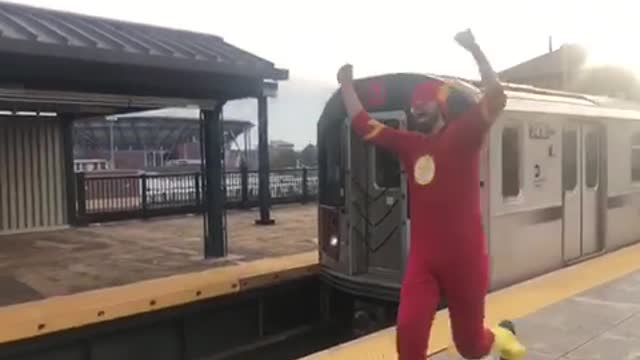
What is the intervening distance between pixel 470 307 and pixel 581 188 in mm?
5512

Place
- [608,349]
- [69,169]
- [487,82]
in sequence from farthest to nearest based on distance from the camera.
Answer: [69,169], [608,349], [487,82]

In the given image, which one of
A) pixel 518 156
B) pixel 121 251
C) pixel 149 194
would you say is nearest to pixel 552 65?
pixel 149 194

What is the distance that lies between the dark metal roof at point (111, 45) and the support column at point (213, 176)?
953 mm

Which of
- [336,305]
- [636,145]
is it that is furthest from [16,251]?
[636,145]

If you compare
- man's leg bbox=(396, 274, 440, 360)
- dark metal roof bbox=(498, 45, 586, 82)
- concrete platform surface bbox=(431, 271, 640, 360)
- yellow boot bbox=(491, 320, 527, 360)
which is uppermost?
dark metal roof bbox=(498, 45, 586, 82)

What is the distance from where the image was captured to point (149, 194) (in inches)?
580

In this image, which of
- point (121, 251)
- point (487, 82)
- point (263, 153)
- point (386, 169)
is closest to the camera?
point (487, 82)

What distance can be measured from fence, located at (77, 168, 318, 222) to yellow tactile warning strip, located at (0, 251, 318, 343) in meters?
4.68

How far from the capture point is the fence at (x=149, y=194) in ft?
45.6

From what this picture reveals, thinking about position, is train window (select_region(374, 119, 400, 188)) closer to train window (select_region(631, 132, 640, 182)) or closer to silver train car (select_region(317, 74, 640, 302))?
silver train car (select_region(317, 74, 640, 302))

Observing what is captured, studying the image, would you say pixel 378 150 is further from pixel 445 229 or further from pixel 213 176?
pixel 445 229

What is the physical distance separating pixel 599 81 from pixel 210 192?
41.1 ft

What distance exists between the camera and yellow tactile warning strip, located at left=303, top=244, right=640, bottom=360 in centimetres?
509

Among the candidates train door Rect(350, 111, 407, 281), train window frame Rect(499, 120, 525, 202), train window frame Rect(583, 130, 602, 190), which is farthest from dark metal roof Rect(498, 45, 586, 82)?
train door Rect(350, 111, 407, 281)
